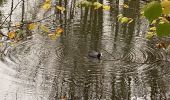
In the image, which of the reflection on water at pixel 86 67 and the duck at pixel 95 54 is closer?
the reflection on water at pixel 86 67

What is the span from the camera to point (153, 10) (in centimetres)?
110

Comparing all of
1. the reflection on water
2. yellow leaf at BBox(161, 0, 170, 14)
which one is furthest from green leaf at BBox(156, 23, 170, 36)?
the reflection on water

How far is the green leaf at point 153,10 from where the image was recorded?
3.62ft

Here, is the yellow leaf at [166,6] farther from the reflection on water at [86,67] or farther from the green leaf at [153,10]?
the reflection on water at [86,67]

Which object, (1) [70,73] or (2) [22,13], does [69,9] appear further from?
(1) [70,73]

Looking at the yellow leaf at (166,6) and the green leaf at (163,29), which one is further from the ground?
the yellow leaf at (166,6)

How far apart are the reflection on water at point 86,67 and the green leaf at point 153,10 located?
815 cm

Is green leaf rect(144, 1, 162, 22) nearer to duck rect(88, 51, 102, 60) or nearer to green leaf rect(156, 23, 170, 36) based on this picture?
green leaf rect(156, 23, 170, 36)

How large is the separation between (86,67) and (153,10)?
37.1 feet

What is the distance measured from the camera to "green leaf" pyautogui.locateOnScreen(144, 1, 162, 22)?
3.62ft

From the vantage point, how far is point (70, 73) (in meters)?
11.9

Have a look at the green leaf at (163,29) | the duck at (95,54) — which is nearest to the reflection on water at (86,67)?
the duck at (95,54)

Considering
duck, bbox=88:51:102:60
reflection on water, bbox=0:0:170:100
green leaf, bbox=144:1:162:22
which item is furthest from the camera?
duck, bbox=88:51:102:60

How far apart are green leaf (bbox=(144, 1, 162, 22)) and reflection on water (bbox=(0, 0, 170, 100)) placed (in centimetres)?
815
